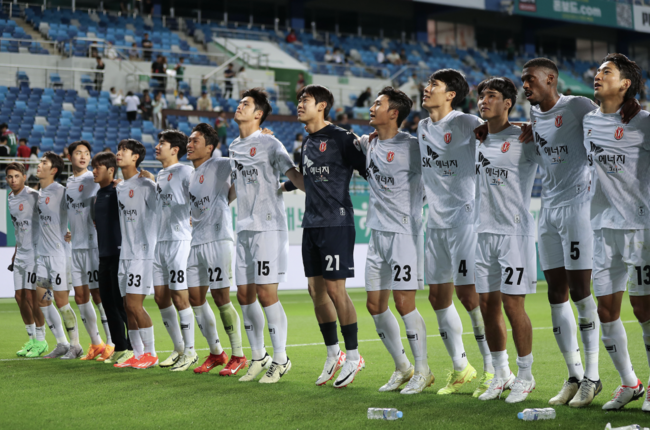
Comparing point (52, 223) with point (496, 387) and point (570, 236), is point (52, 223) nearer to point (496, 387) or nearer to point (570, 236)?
point (496, 387)

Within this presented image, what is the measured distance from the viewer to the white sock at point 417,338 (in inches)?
248

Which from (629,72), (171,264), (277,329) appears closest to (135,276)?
(171,264)

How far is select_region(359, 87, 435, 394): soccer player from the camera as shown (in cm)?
629

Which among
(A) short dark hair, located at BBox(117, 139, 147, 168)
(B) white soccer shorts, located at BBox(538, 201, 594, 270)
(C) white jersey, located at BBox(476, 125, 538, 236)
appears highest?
(A) short dark hair, located at BBox(117, 139, 147, 168)

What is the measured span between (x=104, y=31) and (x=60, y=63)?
3710mm

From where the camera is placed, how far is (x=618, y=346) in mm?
5281

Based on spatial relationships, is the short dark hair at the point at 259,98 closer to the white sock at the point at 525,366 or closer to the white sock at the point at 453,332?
the white sock at the point at 453,332

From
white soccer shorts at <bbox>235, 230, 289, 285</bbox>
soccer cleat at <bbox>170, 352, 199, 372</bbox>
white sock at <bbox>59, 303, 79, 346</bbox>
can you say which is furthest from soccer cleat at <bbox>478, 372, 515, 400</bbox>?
white sock at <bbox>59, 303, 79, 346</bbox>

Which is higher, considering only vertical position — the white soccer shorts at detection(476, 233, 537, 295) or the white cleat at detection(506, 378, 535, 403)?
the white soccer shorts at detection(476, 233, 537, 295)

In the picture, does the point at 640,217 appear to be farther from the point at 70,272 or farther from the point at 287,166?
the point at 70,272

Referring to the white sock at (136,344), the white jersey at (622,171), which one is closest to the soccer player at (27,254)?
the white sock at (136,344)

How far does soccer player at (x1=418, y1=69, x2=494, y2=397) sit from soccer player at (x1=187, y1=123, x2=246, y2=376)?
87.1 inches

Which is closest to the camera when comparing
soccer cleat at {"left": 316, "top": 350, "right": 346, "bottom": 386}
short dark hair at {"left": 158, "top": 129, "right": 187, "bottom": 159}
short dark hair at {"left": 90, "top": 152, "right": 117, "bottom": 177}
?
soccer cleat at {"left": 316, "top": 350, "right": 346, "bottom": 386}

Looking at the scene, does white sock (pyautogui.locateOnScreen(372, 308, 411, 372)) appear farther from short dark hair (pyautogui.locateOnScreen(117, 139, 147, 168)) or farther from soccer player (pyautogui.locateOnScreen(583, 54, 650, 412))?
short dark hair (pyautogui.locateOnScreen(117, 139, 147, 168))
